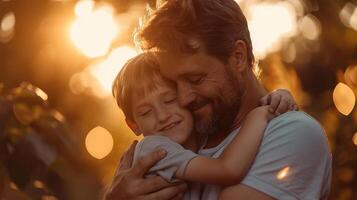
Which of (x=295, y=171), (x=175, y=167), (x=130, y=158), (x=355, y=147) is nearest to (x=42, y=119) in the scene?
(x=130, y=158)

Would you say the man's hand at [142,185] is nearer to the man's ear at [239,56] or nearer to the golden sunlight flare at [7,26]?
the man's ear at [239,56]

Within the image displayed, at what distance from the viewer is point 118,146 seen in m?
8.48

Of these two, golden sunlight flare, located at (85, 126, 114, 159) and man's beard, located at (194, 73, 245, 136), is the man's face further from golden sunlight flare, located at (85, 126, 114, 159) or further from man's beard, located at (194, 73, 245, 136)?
golden sunlight flare, located at (85, 126, 114, 159)

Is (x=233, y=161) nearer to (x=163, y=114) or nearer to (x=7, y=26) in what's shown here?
(x=163, y=114)

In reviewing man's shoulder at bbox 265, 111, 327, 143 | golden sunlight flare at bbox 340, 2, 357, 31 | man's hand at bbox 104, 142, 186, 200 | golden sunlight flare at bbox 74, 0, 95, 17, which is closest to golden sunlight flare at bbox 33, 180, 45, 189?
man's hand at bbox 104, 142, 186, 200

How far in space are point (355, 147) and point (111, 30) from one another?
4.48 metres

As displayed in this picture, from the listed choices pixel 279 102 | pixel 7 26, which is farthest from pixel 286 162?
pixel 7 26

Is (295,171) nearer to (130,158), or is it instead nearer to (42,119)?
(130,158)

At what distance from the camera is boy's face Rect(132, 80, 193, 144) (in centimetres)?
371

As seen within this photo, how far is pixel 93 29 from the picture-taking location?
10.2 metres

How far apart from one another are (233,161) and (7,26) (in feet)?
10.0

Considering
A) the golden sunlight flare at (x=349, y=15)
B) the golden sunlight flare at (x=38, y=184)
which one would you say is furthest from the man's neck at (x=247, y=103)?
the golden sunlight flare at (x=349, y=15)

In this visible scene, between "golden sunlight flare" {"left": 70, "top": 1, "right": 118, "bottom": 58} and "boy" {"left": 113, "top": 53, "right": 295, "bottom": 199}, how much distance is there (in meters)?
4.67

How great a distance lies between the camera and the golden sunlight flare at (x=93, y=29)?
9.03m
